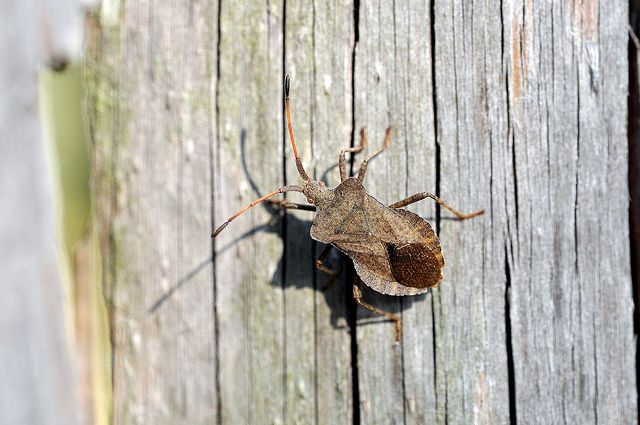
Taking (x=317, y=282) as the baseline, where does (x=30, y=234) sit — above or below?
above

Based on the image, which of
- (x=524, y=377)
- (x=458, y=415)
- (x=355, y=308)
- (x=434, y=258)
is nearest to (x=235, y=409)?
(x=355, y=308)

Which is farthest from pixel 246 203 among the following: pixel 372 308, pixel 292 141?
pixel 372 308

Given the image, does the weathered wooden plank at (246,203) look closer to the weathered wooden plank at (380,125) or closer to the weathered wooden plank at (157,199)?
the weathered wooden plank at (157,199)

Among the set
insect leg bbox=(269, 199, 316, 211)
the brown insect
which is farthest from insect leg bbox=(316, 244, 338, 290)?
insect leg bbox=(269, 199, 316, 211)

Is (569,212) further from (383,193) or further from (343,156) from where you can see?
(343,156)

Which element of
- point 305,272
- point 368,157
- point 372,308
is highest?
point 368,157

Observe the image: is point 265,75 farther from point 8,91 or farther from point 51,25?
point 8,91

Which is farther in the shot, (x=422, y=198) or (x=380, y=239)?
(x=380, y=239)
